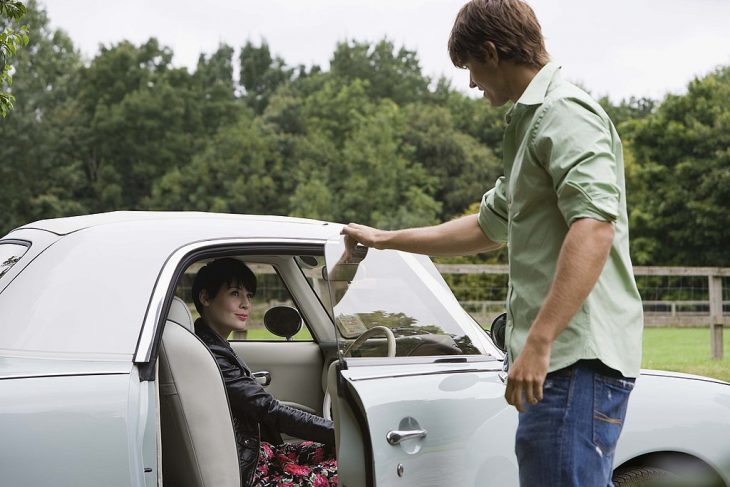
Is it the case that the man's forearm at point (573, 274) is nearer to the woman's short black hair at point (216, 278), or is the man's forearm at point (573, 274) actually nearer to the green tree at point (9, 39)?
the woman's short black hair at point (216, 278)

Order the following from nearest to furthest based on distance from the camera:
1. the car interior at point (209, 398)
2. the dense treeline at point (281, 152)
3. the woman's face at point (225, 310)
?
the car interior at point (209, 398) → the woman's face at point (225, 310) → the dense treeline at point (281, 152)

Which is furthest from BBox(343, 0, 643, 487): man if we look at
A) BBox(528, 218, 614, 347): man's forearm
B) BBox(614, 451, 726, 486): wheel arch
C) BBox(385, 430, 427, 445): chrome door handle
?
BBox(614, 451, 726, 486): wheel arch

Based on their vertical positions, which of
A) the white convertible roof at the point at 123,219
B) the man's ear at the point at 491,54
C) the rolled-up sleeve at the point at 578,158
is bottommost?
the white convertible roof at the point at 123,219

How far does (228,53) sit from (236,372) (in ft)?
269

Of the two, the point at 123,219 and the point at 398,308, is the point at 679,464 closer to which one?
the point at 398,308

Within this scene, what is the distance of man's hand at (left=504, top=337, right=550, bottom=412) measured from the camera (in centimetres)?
258

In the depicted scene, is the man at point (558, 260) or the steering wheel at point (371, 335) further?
the steering wheel at point (371, 335)

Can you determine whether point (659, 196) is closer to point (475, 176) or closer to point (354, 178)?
point (475, 176)

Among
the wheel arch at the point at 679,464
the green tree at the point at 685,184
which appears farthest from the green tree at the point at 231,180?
the wheel arch at the point at 679,464

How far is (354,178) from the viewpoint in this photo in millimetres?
58875

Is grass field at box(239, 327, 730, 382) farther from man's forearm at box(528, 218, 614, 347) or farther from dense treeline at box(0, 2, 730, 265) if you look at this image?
dense treeline at box(0, 2, 730, 265)

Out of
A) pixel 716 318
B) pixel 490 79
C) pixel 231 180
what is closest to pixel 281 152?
pixel 231 180

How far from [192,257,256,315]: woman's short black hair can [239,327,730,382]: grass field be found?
3.81 feet

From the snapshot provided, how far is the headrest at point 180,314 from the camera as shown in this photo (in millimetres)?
3934
